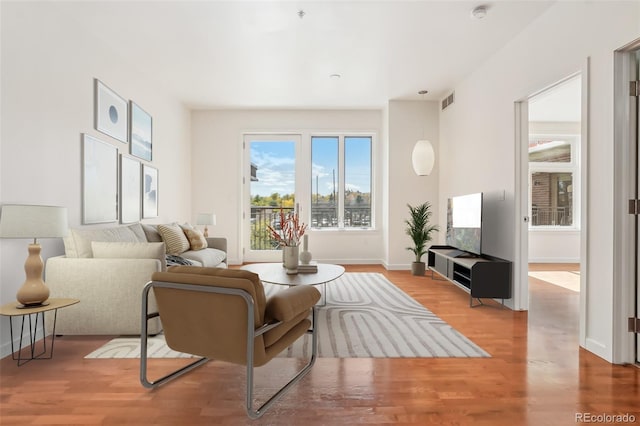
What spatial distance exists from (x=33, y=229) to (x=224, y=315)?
1526 millimetres

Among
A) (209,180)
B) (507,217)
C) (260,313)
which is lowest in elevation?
(260,313)

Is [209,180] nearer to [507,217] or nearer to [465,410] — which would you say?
[507,217]

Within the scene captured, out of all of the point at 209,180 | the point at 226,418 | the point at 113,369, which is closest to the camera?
the point at 226,418

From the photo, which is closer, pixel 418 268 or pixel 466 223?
pixel 466 223

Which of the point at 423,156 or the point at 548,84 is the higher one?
the point at 548,84

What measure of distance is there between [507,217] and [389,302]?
1579mm

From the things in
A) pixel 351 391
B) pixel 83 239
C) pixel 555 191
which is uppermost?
pixel 555 191

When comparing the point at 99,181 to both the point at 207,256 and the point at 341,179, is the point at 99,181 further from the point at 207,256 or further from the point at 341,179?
the point at 341,179

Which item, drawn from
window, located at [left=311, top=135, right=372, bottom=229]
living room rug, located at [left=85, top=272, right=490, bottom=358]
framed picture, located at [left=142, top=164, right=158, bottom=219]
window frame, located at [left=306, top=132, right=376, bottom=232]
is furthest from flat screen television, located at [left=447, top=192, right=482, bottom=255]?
framed picture, located at [left=142, top=164, right=158, bottom=219]

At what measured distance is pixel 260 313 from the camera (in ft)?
5.92

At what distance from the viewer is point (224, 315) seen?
1753mm

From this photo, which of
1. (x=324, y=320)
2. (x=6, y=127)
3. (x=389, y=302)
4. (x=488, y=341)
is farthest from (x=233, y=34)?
(x=488, y=341)

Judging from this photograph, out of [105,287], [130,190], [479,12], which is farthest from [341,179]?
[105,287]

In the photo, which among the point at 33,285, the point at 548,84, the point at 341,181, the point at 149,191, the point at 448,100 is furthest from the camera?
the point at 341,181
